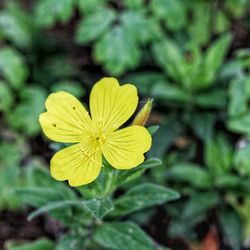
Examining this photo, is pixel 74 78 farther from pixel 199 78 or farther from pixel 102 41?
pixel 199 78

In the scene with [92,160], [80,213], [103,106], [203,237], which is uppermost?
[103,106]

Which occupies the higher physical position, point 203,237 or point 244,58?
point 244,58

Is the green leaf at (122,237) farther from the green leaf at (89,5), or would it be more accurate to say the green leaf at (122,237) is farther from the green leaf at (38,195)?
the green leaf at (89,5)

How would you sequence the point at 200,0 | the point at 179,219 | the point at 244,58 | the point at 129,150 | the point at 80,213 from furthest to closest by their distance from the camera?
the point at 200,0
the point at 244,58
the point at 179,219
the point at 80,213
the point at 129,150

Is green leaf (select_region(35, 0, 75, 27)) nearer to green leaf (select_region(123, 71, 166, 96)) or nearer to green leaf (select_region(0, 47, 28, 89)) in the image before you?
green leaf (select_region(0, 47, 28, 89))

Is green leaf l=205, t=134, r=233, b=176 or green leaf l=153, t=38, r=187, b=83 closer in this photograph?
green leaf l=205, t=134, r=233, b=176

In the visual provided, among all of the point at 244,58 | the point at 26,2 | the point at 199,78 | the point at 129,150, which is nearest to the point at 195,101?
the point at 199,78

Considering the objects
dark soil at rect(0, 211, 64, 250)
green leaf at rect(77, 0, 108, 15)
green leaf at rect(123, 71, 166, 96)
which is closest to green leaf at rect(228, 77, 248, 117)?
green leaf at rect(123, 71, 166, 96)
